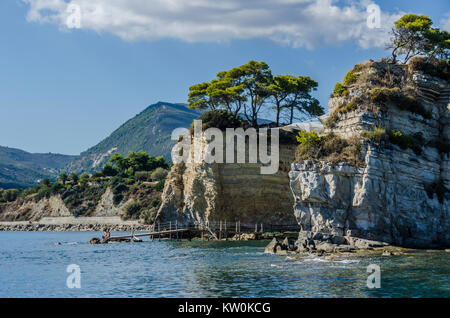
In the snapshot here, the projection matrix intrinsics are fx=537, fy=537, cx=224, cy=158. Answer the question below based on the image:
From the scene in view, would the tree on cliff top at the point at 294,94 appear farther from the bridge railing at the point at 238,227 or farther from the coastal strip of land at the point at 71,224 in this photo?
the coastal strip of land at the point at 71,224

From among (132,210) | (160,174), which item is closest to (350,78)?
(132,210)

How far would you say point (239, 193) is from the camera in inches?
2114

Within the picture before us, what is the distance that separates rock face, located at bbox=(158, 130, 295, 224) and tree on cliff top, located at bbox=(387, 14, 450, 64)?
1412cm

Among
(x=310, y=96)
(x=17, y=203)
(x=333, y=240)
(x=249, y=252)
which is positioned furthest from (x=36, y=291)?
(x=17, y=203)

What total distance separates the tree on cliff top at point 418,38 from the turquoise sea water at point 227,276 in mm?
19604

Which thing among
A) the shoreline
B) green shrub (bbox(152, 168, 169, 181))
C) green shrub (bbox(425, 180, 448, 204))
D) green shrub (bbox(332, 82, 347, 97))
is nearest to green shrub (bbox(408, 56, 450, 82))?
green shrub (bbox(332, 82, 347, 97))

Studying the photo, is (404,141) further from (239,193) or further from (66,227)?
(66,227)

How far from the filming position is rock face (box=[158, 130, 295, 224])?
52969 mm

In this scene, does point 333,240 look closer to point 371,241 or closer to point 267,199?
point 371,241

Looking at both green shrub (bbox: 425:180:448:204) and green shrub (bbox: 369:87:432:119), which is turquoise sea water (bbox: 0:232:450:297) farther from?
green shrub (bbox: 369:87:432:119)

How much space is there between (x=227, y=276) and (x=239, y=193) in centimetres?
2844

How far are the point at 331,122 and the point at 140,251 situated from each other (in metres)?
17.5

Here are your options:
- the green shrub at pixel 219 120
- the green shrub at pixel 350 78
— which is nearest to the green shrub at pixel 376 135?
the green shrub at pixel 350 78

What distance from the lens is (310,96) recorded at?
6169 centimetres
